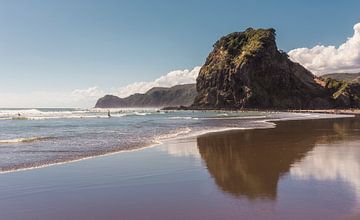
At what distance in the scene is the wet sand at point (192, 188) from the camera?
871 cm

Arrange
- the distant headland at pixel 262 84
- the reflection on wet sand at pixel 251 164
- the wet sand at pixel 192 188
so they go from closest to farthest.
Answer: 1. the wet sand at pixel 192 188
2. the reflection on wet sand at pixel 251 164
3. the distant headland at pixel 262 84

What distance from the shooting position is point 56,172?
46.5 ft

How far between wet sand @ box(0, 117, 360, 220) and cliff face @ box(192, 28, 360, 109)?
5380 inches

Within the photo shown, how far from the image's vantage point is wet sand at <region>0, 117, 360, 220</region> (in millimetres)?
8711

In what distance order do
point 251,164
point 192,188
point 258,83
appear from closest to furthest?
point 192,188 → point 251,164 → point 258,83

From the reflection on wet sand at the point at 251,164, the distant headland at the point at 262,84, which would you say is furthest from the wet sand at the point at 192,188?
the distant headland at the point at 262,84

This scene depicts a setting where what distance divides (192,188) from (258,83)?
14969 cm

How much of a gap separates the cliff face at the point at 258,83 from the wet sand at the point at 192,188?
136662 mm

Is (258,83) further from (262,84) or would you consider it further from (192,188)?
(192,188)

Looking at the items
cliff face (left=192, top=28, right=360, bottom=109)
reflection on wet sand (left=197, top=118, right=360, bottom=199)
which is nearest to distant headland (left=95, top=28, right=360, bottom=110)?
cliff face (left=192, top=28, right=360, bottom=109)

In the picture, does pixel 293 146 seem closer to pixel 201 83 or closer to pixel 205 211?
pixel 205 211

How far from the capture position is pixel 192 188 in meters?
11.1

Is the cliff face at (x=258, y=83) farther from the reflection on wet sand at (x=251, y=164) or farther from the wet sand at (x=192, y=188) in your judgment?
the wet sand at (x=192, y=188)

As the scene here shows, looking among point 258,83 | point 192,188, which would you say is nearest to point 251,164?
point 192,188
